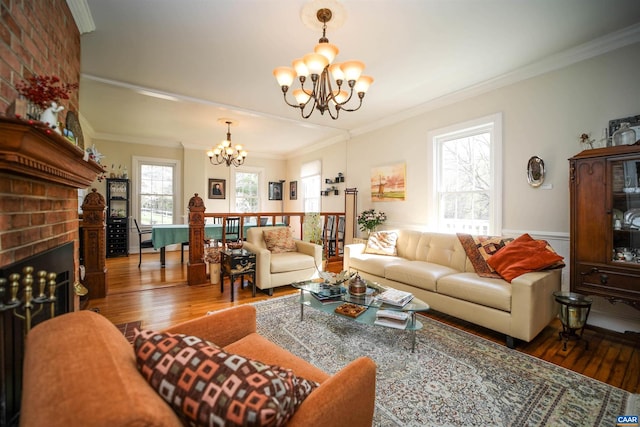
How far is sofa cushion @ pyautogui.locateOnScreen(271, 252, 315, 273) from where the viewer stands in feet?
12.0

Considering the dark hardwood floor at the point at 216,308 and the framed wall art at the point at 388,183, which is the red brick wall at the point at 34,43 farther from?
the framed wall art at the point at 388,183

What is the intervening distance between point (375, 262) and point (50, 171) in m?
3.11

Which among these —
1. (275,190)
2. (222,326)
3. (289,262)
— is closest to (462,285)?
(289,262)

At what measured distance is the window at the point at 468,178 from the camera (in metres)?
3.47

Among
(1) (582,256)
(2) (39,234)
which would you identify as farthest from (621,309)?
(2) (39,234)

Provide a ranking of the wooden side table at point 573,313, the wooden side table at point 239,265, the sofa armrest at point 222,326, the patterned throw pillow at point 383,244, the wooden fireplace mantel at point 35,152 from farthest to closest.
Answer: the patterned throw pillow at point 383,244 → the wooden side table at point 239,265 → the wooden side table at point 573,313 → the sofa armrest at point 222,326 → the wooden fireplace mantel at point 35,152

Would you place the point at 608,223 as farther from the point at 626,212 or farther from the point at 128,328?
the point at 128,328

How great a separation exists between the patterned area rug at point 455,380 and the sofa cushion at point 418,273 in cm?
44

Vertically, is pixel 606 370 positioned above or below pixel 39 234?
below

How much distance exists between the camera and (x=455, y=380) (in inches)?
72.8

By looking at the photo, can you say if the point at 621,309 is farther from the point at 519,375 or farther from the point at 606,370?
the point at 519,375

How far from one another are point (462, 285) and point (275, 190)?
6401 mm

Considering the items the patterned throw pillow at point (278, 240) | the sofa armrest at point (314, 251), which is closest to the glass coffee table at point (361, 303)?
the sofa armrest at point (314, 251)

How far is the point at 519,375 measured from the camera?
191 cm
